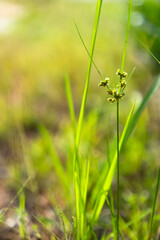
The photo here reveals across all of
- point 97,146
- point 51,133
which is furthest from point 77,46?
point 97,146

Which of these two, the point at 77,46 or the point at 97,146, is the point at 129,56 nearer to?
the point at 77,46

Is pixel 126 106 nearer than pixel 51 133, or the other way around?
pixel 51 133

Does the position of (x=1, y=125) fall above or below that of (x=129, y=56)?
below

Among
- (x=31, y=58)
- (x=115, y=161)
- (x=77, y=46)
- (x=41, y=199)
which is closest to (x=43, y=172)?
(x=41, y=199)

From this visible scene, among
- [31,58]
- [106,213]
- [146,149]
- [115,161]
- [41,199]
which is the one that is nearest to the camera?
[115,161]

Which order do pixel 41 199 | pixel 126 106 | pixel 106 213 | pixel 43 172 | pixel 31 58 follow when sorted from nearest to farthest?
pixel 106 213 < pixel 41 199 < pixel 43 172 < pixel 126 106 < pixel 31 58

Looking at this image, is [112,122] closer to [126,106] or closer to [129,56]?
[126,106]

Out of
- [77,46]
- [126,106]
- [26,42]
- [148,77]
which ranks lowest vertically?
[126,106]
